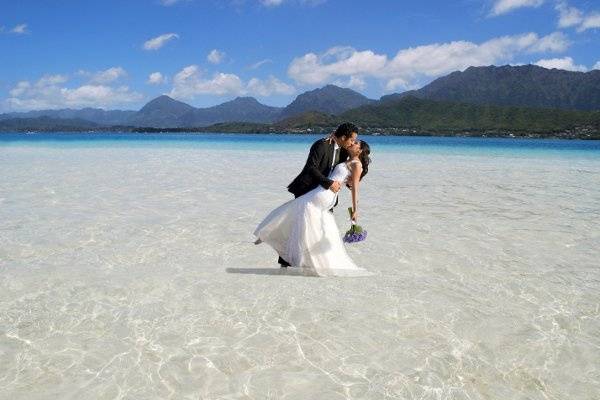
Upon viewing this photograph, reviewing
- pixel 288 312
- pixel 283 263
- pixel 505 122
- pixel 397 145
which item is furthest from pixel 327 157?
pixel 505 122

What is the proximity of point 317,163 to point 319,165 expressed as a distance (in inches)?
2.1

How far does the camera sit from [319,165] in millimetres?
6957

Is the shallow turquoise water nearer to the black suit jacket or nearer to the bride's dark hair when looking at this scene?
the bride's dark hair

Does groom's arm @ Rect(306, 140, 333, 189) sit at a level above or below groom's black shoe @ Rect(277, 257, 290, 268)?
above

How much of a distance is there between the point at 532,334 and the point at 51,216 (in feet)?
38.7

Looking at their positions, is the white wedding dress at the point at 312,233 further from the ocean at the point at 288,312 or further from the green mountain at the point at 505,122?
the green mountain at the point at 505,122

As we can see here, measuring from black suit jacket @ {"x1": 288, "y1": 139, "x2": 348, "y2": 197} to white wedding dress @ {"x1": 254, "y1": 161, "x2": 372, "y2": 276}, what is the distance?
125 millimetres

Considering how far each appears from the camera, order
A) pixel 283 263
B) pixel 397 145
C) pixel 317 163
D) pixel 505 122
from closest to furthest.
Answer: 1. pixel 317 163
2. pixel 283 263
3. pixel 397 145
4. pixel 505 122

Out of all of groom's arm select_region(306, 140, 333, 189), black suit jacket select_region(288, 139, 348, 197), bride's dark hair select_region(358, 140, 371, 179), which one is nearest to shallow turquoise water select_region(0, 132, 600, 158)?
bride's dark hair select_region(358, 140, 371, 179)

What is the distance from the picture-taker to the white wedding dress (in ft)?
23.5

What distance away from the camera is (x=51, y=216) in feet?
40.1

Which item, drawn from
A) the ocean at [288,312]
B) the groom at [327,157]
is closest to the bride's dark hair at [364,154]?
the groom at [327,157]

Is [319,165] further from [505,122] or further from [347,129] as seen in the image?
[505,122]

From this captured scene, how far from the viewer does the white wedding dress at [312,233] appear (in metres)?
7.15
